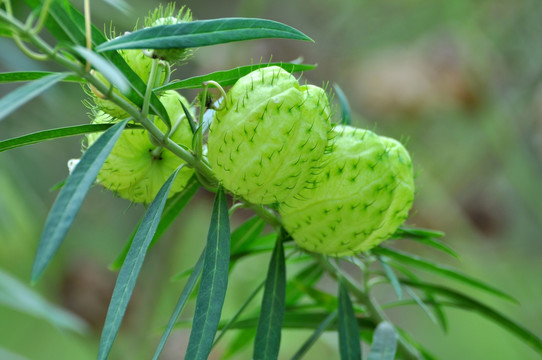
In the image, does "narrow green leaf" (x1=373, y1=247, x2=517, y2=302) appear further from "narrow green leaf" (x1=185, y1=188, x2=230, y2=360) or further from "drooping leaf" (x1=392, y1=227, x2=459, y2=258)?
"narrow green leaf" (x1=185, y1=188, x2=230, y2=360)

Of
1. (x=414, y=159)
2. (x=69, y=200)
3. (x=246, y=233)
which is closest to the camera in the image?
(x=69, y=200)

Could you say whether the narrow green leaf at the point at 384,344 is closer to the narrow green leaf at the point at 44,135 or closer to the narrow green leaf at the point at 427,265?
the narrow green leaf at the point at 427,265

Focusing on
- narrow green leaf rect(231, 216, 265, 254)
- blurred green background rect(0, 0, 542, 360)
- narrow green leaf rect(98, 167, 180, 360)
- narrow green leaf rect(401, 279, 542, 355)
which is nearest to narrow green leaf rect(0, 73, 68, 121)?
narrow green leaf rect(98, 167, 180, 360)

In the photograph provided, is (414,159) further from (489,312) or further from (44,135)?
(44,135)

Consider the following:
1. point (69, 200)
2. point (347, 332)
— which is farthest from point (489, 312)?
point (69, 200)

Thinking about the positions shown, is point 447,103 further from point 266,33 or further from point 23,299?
point 266,33
